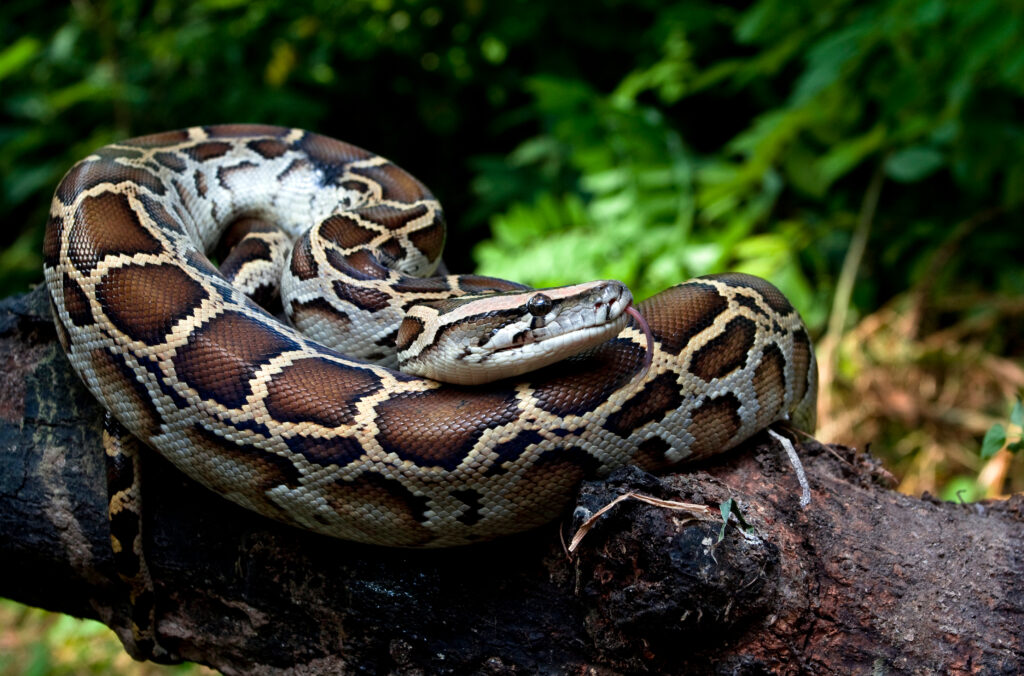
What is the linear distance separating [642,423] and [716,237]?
11.2 feet

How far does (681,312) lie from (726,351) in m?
0.24

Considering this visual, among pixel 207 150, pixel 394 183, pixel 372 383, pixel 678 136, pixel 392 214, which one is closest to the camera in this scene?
pixel 372 383

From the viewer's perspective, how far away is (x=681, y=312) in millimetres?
3115

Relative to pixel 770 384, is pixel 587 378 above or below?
above

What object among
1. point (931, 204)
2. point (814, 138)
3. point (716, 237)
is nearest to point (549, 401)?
point (716, 237)

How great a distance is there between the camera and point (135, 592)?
10.0 feet

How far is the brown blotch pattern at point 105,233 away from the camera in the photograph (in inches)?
123

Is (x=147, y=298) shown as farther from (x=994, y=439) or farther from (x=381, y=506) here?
(x=994, y=439)

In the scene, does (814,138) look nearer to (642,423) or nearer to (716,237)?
(716,237)

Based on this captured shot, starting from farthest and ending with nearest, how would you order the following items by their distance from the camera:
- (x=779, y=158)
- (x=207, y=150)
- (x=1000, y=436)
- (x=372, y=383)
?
(x=779, y=158), (x=207, y=150), (x=1000, y=436), (x=372, y=383)

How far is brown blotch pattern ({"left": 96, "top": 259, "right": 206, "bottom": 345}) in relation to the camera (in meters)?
2.93

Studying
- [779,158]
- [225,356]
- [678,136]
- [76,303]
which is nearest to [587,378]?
[225,356]

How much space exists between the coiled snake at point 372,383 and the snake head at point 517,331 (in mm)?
14

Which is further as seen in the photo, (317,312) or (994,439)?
(317,312)
